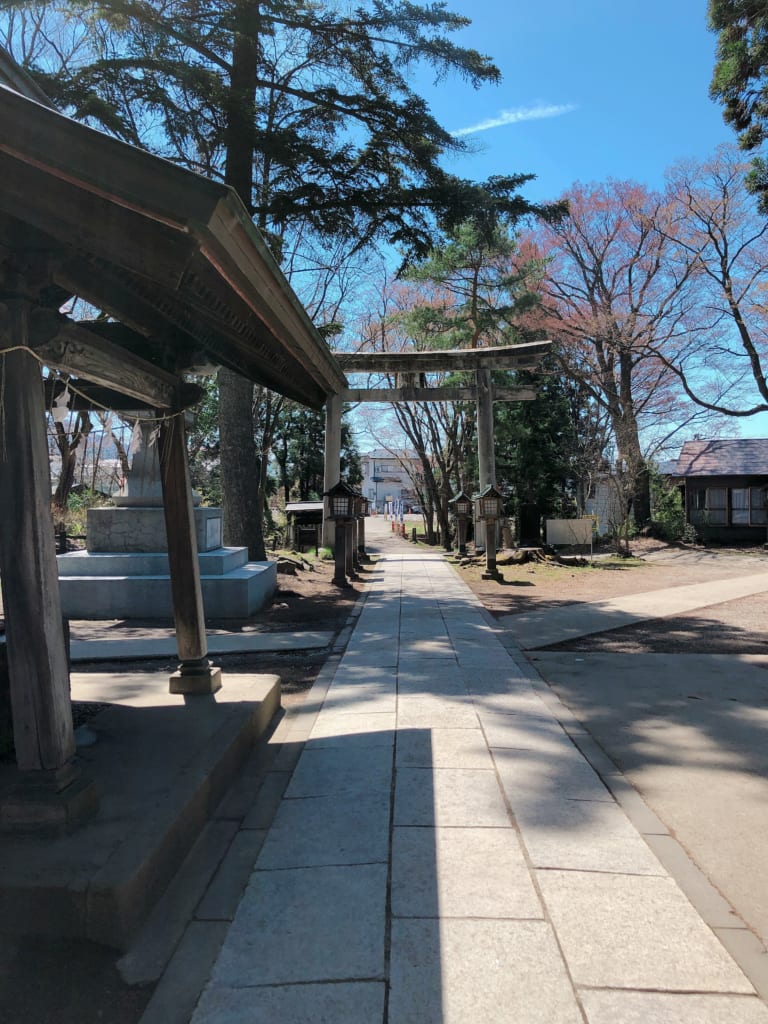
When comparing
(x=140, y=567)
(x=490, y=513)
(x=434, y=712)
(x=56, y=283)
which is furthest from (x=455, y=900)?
(x=490, y=513)

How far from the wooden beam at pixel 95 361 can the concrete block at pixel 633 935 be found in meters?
3.11

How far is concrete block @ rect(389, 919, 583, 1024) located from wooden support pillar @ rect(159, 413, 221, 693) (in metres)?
2.84

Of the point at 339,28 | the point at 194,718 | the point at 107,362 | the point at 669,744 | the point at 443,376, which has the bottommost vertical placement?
the point at 669,744

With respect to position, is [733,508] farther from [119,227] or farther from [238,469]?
[119,227]

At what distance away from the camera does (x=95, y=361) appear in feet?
11.6

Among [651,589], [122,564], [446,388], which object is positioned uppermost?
[446,388]

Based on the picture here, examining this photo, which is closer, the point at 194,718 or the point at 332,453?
the point at 194,718

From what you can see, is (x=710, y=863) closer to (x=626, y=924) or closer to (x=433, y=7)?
(x=626, y=924)

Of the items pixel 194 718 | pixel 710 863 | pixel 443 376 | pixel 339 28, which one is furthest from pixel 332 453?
pixel 710 863

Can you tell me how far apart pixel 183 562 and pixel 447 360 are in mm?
16603

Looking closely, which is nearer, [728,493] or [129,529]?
[129,529]

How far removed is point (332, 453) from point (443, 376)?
771 cm

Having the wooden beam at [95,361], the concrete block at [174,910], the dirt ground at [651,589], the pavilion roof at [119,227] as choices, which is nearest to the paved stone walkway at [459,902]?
the concrete block at [174,910]

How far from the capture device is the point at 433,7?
10539 mm
